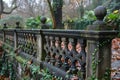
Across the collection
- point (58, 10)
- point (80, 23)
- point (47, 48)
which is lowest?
point (80, 23)

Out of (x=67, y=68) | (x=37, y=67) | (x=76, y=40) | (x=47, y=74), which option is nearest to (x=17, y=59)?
(x=37, y=67)

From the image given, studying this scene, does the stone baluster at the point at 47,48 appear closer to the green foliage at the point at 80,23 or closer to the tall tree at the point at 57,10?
the tall tree at the point at 57,10

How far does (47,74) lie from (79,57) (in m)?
1.45

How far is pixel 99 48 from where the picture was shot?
11.8 ft

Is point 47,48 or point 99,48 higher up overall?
point 99,48

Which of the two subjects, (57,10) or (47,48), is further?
(57,10)

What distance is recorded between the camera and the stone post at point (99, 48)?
3.52 meters

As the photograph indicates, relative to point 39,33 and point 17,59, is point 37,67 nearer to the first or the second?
point 39,33

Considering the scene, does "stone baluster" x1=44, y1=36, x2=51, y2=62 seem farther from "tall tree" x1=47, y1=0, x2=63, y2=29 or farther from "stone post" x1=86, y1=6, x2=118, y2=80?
"tall tree" x1=47, y1=0, x2=63, y2=29

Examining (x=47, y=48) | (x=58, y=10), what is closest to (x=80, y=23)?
(x=58, y=10)

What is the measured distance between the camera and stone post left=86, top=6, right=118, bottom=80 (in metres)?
3.52

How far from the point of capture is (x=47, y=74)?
17.8ft

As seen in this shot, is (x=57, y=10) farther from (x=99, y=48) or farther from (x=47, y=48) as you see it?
(x=99, y=48)

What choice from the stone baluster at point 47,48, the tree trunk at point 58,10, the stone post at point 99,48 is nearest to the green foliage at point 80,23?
the tree trunk at point 58,10
